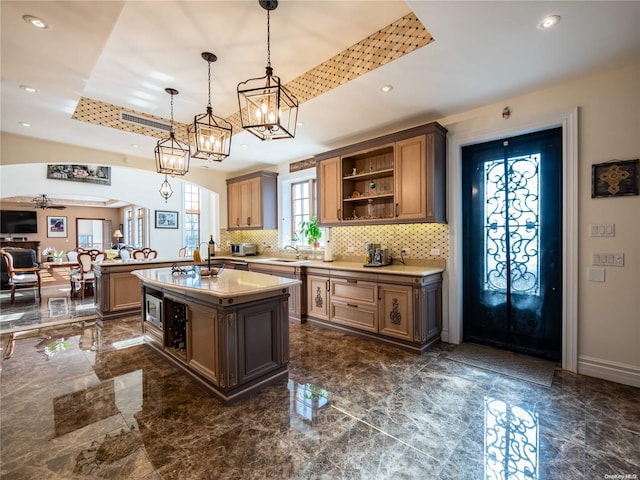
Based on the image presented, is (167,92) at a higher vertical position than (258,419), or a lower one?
higher

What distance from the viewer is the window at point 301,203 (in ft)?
18.3

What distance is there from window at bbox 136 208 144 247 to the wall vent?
8362mm

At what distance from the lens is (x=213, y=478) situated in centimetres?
165

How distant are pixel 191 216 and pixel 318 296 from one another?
354 inches

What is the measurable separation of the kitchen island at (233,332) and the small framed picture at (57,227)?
44.7ft

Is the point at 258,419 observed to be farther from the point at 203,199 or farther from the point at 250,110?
the point at 203,199

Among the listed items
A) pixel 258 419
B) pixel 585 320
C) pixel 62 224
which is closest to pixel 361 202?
pixel 585 320

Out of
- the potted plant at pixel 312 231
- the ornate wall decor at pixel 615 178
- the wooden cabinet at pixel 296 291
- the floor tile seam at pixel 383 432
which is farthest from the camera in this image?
the potted plant at pixel 312 231

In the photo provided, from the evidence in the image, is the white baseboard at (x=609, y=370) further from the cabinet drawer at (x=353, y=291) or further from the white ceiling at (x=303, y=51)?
the white ceiling at (x=303, y=51)

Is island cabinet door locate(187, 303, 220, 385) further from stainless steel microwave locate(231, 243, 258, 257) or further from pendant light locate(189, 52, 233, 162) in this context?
stainless steel microwave locate(231, 243, 258, 257)

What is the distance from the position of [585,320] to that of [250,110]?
3.60m

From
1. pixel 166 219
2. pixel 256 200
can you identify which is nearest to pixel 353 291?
pixel 256 200

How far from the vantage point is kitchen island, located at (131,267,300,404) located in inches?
93.8

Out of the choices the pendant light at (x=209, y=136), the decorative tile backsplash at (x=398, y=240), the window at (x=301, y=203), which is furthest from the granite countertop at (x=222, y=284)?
the window at (x=301, y=203)
